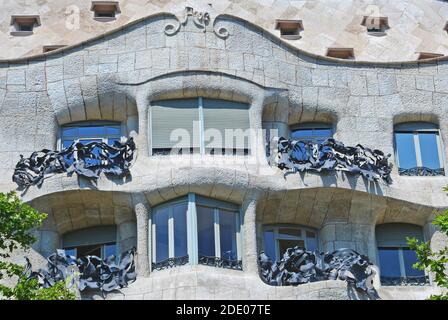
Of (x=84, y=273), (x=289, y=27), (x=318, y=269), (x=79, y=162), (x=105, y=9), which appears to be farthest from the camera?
(x=289, y=27)

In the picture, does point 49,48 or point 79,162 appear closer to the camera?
point 79,162

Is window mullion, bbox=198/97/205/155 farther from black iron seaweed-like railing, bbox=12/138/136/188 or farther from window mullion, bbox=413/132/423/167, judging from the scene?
window mullion, bbox=413/132/423/167

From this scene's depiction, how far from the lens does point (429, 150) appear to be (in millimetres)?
30391


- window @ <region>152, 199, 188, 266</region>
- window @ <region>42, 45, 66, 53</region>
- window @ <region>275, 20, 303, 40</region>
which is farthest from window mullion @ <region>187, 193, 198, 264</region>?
window @ <region>275, 20, 303, 40</region>

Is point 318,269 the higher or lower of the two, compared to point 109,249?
lower

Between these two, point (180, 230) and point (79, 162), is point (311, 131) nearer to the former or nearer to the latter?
point (180, 230)

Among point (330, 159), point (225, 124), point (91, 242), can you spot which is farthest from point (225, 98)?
point (91, 242)

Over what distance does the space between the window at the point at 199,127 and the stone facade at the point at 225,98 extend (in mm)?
205

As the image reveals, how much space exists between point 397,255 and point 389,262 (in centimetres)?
26

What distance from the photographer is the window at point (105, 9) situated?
32.7 meters

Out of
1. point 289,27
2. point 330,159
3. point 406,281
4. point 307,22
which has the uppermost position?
point 307,22

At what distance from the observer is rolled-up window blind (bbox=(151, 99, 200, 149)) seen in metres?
29.0

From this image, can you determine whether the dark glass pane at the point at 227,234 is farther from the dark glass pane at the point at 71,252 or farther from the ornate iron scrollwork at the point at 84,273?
the dark glass pane at the point at 71,252

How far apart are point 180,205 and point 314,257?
304 centimetres
